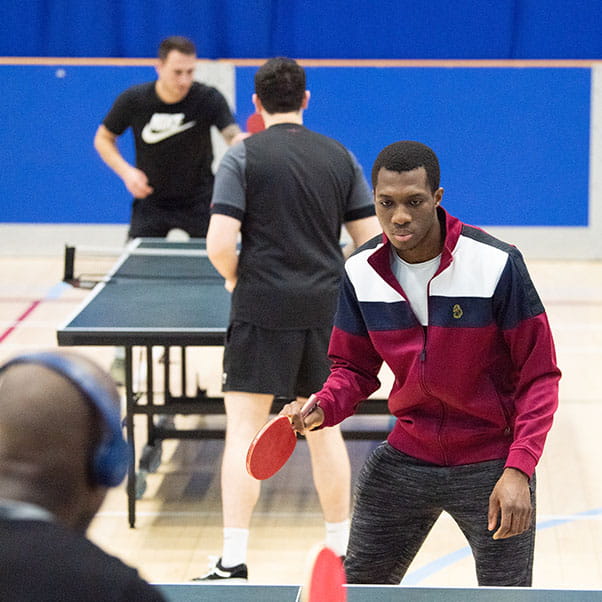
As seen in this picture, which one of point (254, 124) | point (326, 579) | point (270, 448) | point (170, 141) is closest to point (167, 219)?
point (170, 141)

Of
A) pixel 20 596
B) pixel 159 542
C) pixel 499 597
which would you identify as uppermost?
pixel 20 596

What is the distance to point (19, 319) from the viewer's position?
7.93m

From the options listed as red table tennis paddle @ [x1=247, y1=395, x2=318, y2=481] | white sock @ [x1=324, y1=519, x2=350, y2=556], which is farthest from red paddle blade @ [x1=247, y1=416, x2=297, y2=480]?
white sock @ [x1=324, y1=519, x2=350, y2=556]

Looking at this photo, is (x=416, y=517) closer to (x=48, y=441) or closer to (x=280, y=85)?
(x=280, y=85)

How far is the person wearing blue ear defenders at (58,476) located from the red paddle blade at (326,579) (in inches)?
24.0

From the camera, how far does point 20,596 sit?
3.69ft

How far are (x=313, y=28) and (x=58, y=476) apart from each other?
907cm

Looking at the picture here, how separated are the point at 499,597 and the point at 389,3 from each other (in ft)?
26.7

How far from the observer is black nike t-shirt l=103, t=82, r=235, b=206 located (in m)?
6.45

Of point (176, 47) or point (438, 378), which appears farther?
point (176, 47)

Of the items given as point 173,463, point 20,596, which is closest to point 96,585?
point 20,596

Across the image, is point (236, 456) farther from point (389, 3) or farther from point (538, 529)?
point (389, 3)

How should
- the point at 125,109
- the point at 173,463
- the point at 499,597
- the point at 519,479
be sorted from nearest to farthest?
the point at 499,597
the point at 519,479
the point at 173,463
the point at 125,109

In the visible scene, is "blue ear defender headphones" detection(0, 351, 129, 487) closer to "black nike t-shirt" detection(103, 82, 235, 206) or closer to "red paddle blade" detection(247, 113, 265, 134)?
"red paddle blade" detection(247, 113, 265, 134)
